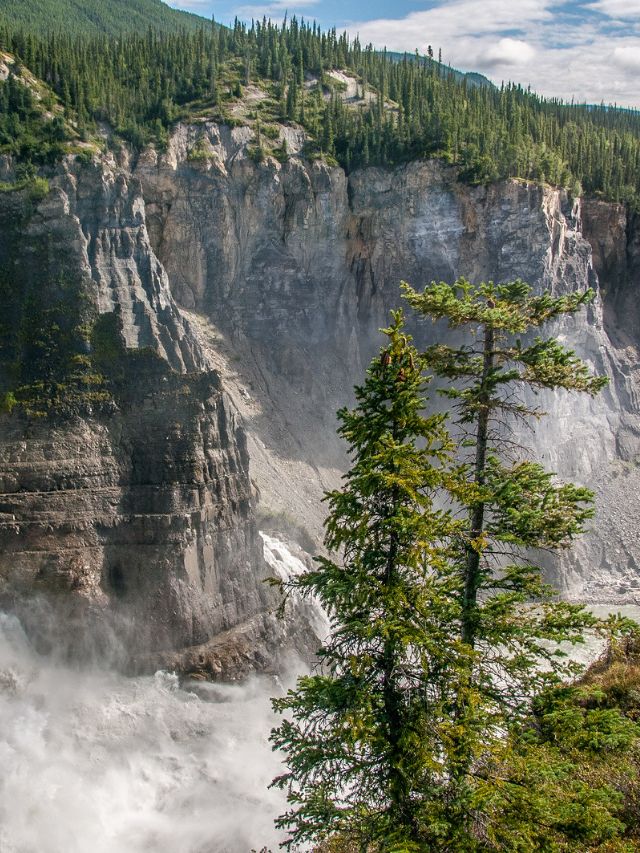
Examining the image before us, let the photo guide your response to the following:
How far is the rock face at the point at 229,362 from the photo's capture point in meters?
39.9

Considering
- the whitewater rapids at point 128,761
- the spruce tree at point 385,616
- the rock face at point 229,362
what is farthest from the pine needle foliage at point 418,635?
the rock face at point 229,362

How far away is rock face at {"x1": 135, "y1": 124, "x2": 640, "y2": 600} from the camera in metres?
64.2

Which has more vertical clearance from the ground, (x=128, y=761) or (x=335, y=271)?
(x=335, y=271)

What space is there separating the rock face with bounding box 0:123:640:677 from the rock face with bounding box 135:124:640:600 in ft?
0.56

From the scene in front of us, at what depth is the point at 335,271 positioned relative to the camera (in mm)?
70875

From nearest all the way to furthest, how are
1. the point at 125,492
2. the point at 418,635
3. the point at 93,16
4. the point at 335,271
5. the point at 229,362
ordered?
the point at 418,635 → the point at 125,492 → the point at 229,362 → the point at 335,271 → the point at 93,16

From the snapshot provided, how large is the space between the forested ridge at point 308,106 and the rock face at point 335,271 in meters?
2.83

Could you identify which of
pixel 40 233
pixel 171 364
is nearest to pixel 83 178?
pixel 40 233

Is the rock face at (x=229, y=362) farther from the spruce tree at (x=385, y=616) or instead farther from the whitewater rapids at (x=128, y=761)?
the spruce tree at (x=385, y=616)

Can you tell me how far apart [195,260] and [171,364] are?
857 inches

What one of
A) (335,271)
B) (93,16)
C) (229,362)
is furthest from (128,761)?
(93,16)

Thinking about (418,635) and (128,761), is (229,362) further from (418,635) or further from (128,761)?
(418,635)

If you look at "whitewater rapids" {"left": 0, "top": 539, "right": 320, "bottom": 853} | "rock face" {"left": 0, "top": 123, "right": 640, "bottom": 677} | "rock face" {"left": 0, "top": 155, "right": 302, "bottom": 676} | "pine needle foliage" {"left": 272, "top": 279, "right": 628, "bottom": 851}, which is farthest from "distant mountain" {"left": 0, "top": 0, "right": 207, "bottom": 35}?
"pine needle foliage" {"left": 272, "top": 279, "right": 628, "bottom": 851}

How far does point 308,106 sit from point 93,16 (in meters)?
77.1
